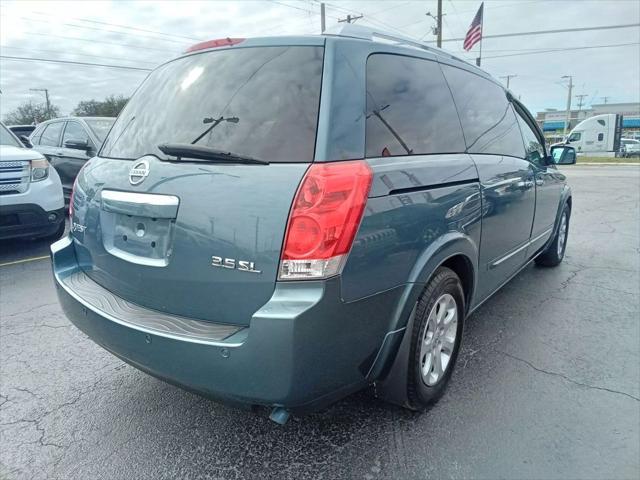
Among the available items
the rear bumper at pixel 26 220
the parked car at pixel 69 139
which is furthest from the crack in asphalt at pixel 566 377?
the parked car at pixel 69 139

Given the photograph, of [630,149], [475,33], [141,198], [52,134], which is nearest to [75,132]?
[52,134]

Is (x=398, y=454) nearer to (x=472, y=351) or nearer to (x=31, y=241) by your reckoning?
(x=472, y=351)

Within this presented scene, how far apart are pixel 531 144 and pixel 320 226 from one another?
3.25m

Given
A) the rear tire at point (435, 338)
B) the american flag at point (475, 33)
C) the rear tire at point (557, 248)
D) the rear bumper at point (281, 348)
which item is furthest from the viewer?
the american flag at point (475, 33)

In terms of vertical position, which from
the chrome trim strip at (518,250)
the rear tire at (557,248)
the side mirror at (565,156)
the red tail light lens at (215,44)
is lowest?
the rear tire at (557,248)

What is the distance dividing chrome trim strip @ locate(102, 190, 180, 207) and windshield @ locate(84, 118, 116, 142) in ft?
20.8

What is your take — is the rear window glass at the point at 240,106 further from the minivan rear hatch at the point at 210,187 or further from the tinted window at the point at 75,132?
the tinted window at the point at 75,132

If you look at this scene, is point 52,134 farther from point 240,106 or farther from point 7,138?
point 240,106

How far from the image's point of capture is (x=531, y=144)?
4.25 meters

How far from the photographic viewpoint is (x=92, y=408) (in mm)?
2623

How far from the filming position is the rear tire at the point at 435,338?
2.31m

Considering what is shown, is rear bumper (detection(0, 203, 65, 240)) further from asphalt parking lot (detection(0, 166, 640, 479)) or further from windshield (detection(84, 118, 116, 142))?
windshield (detection(84, 118, 116, 142))

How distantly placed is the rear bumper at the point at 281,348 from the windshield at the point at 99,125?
266 inches

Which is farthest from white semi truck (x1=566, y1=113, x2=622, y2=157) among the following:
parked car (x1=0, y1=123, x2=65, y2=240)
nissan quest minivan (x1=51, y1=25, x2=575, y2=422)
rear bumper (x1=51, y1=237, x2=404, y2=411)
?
rear bumper (x1=51, y1=237, x2=404, y2=411)
